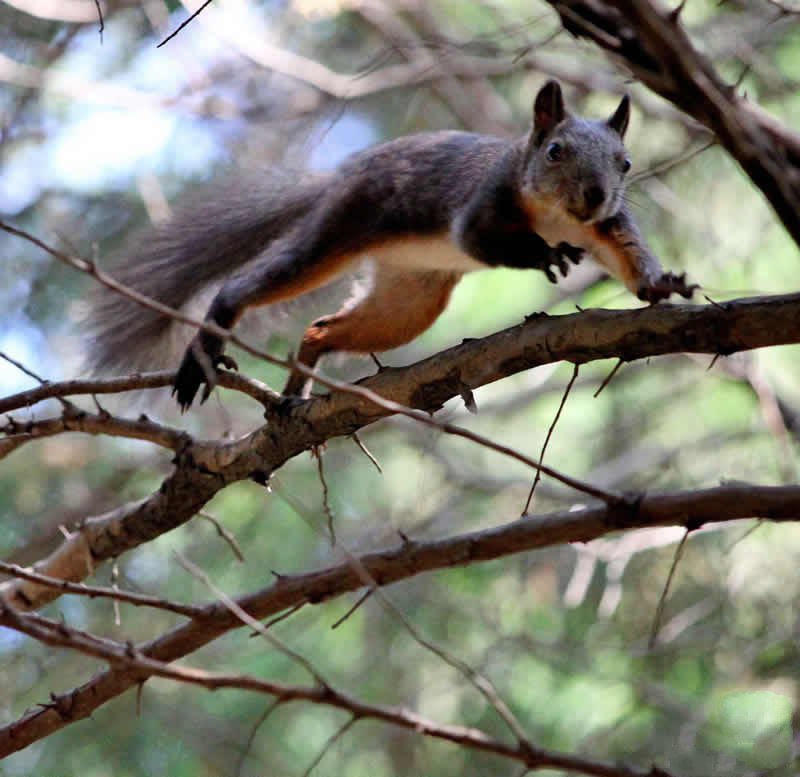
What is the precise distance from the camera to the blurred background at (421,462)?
488 centimetres

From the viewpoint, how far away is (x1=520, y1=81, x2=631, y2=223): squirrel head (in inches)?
136

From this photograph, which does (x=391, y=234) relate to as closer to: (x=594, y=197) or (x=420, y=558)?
(x=594, y=197)

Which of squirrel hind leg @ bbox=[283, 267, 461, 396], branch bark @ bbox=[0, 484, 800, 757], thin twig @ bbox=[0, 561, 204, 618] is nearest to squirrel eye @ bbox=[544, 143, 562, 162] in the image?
squirrel hind leg @ bbox=[283, 267, 461, 396]

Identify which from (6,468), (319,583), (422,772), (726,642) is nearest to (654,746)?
(726,642)

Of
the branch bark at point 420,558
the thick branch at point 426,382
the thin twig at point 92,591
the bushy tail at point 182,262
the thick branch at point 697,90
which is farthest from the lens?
the bushy tail at point 182,262

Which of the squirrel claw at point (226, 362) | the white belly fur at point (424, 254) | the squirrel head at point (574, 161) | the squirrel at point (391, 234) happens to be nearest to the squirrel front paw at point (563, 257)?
the squirrel at point (391, 234)

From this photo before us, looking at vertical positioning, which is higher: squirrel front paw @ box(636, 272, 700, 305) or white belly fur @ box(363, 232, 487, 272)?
white belly fur @ box(363, 232, 487, 272)

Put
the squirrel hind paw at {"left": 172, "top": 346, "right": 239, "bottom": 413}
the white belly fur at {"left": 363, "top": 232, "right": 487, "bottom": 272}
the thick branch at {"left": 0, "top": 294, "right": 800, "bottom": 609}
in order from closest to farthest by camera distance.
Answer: the thick branch at {"left": 0, "top": 294, "right": 800, "bottom": 609}, the squirrel hind paw at {"left": 172, "top": 346, "right": 239, "bottom": 413}, the white belly fur at {"left": 363, "top": 232, "right": 487, "bottom": 272}

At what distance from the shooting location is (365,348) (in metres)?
4.08

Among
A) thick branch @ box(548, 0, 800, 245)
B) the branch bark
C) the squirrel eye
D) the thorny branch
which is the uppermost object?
the squirrel eye

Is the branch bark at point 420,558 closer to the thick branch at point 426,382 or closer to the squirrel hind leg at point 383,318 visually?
the thick branch at point 426,382

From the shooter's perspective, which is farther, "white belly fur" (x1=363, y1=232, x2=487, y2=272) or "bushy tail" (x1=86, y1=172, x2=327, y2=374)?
"bushy tail" (x1=86, y1=172, x2=327, y2=374)

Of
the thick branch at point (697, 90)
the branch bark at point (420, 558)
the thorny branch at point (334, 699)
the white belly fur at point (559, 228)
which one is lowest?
the thorny branch at point (334, 699)

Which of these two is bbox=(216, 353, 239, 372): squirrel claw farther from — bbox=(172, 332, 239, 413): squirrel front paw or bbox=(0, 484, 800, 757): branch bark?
bbox=(0, 484, 800, 757): branch bark
